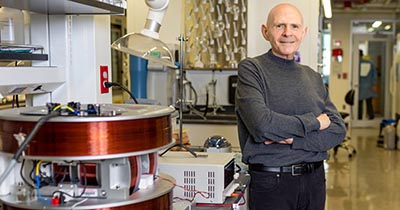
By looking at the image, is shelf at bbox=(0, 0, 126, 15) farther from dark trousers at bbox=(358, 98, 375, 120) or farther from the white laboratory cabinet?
dark trousers at bbox=(358, 98, 375, 120)

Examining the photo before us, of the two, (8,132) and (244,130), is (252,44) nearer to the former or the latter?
(244,130)

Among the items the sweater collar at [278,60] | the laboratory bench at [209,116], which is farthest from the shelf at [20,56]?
the laboratory bench at [209,116]

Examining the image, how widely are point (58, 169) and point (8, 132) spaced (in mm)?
188

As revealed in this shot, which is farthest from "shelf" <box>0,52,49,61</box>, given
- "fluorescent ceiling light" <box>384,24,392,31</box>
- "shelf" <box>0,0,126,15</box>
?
"fluorescent ceiling light" <box>384,24,392,31</box>

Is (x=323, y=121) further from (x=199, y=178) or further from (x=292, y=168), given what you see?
(x=199, y=178)

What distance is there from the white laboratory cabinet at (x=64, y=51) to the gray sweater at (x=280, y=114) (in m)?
0.71

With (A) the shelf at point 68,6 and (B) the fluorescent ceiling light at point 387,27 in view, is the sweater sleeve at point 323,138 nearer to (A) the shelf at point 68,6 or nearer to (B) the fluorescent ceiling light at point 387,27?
(A) the shelf at point 68,6

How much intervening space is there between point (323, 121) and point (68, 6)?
125 cm

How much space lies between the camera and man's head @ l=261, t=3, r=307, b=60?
238cm

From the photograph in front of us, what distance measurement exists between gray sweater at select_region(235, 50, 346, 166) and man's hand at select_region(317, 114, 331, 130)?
2cm

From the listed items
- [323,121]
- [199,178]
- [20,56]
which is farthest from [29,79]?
[323,121]

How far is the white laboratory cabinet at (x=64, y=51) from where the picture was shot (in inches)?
72.7

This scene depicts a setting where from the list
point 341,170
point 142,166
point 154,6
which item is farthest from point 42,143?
point 341,170

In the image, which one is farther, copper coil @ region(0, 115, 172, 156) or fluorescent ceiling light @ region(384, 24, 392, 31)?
fluorescent ceiling light @ region(384, 24, 392, 31)
